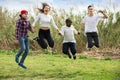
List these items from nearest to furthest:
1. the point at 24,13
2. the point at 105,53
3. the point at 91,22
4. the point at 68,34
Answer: the point at 24,13, the point at 68,34, the point at 91,22, the point at 105,53

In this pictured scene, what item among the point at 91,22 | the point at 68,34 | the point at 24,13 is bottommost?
the point at 68,34

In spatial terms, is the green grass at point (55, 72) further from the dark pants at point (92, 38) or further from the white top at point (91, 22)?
the white top at point (91, 22)

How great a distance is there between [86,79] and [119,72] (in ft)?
6.98

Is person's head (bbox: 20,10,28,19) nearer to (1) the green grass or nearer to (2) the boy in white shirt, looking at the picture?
(1) the green grass

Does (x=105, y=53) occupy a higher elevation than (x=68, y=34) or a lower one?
lower

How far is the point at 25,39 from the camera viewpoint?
12930 millimetres

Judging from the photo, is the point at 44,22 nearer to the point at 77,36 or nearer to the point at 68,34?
the point at 68,34

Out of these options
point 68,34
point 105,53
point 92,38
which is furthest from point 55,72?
point 105,53

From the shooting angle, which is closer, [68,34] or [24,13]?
[24,13]

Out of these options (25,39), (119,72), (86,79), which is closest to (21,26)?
(25,39)

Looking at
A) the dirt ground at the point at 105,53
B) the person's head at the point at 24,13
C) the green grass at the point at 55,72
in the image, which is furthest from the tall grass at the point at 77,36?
the person's head at the point at 24,13

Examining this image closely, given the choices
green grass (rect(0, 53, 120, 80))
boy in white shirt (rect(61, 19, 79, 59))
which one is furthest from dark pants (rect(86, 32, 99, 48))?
green grass (rect(0, 53, 120, 80))

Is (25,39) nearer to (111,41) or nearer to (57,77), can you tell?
(57,77)

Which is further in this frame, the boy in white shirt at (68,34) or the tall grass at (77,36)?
the tall grass at (77,36)
